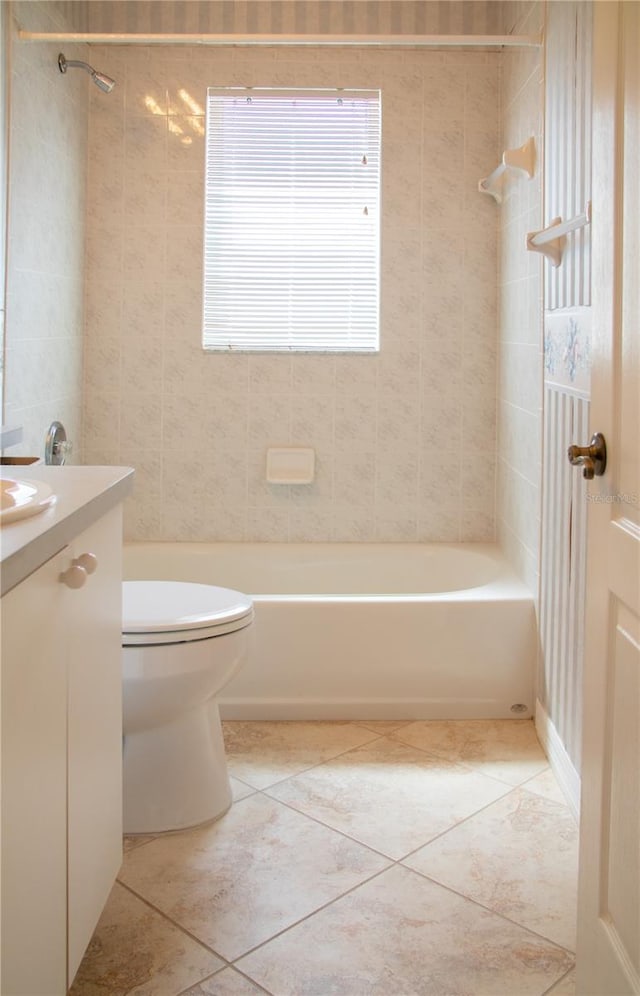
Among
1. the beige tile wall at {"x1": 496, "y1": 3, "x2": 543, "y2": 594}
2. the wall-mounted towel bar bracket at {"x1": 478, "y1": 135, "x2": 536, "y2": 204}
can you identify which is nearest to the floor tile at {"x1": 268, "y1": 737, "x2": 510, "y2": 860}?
the beige tile wall at {"x1": 496, "y1": 3, "x2": 543, "y2": 594}

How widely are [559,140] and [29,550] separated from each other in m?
2.11

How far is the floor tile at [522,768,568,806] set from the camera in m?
2.68

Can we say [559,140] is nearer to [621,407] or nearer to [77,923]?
[621,407]

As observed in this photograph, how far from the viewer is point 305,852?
239 cm

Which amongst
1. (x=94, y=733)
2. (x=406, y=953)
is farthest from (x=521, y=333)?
(x=94, y=733)

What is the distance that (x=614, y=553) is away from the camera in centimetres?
164

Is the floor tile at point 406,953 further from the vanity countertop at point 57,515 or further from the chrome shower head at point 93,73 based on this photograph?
the chrome shower head at point 93,73

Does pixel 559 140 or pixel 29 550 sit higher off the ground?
pixel 559 140

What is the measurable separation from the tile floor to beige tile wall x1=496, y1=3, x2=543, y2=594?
2.50ft

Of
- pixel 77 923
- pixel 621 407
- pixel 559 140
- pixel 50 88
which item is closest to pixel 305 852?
pixel 77 923

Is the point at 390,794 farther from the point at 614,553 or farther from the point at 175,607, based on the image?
the point at 614,553

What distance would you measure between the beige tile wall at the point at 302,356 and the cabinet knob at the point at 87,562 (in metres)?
2.37

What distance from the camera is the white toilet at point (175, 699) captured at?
7.88ft

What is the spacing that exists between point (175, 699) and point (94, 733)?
0.73 m
